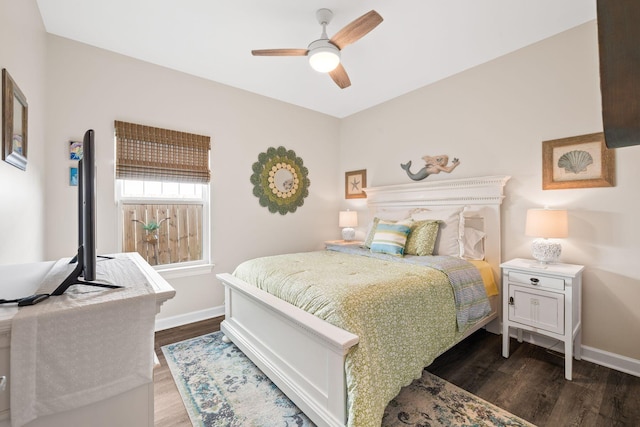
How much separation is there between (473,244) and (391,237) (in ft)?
2.57

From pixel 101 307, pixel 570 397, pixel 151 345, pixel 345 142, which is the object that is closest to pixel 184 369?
pixel 151 345

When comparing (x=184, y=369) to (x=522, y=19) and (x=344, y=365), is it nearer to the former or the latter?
(x=344, y=365)

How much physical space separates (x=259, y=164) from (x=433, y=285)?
2504 millimetres

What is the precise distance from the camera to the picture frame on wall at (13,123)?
4.82ft

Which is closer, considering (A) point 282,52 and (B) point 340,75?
(A) point 282,52

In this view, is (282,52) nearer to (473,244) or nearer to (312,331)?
(312,331)

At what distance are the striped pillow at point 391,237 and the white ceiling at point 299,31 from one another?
162 centimetres

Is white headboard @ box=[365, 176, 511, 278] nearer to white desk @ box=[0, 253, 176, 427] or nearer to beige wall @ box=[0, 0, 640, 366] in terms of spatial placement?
beige wall @ box=[0, 0, 640, 366]

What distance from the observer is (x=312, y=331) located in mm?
1628

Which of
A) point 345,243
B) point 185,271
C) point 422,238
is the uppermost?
point 422,238

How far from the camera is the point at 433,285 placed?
81.2 inches

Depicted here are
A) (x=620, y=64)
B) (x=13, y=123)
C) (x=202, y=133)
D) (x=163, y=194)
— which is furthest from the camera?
(x=202, y=133)

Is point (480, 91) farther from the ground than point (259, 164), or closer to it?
farther from the ground

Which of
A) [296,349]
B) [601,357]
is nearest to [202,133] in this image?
[296,349]
